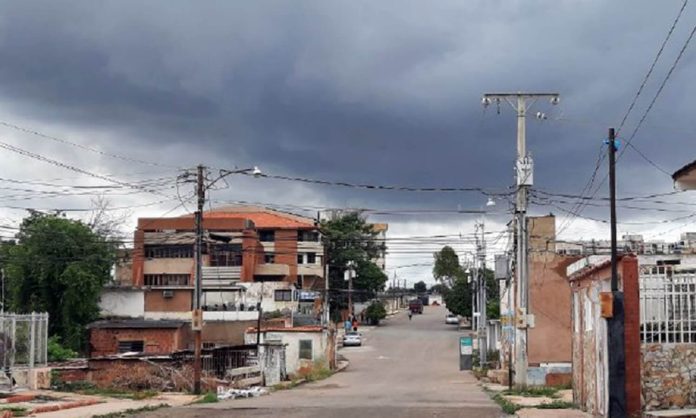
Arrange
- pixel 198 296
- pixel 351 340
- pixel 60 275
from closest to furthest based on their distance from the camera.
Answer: pixel 198 296, pixel 60 275, pixel 351 340

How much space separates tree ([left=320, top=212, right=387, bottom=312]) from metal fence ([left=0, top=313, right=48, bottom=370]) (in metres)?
74.2

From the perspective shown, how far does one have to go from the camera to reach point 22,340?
33.7 m

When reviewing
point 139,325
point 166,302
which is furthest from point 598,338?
point 166,302

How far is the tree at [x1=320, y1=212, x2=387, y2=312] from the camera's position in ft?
366

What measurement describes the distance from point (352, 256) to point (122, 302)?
46161mm

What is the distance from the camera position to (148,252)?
8662 centimetres

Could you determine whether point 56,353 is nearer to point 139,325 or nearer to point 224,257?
point 139,325

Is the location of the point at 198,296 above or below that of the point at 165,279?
below

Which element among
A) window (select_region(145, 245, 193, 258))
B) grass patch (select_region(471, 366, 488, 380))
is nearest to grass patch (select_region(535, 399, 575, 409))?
grass patch (select_region(471, 366, 488, 380))

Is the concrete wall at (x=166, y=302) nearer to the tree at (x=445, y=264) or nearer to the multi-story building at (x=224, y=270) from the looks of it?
the multi-story building at (x=224, y=270)

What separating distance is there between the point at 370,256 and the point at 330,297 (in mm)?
12004

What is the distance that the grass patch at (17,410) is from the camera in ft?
82.1

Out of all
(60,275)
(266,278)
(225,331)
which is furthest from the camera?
(266,278)

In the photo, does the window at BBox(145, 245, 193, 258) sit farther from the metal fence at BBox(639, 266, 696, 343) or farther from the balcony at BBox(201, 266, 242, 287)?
the metal fence at BBox(639, 266, 696, 343)
